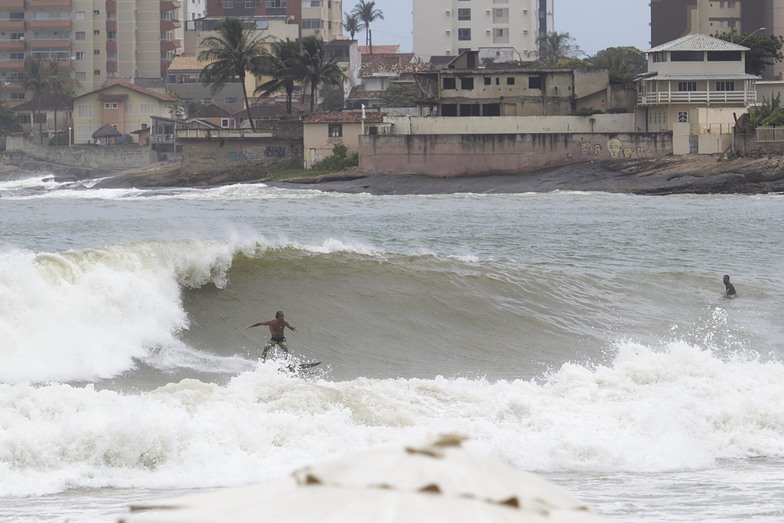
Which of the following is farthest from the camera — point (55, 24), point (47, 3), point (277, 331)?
point (55, 24)

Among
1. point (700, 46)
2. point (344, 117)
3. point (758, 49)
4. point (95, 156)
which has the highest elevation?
point (758, 49)

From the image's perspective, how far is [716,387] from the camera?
15789 millimetres

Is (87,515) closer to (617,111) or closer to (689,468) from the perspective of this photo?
(689,468)

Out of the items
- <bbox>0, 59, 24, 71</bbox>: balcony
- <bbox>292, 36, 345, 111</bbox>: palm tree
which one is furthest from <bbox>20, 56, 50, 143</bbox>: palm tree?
<bbox>292, 36, 345, 111</bbox>: palm tree

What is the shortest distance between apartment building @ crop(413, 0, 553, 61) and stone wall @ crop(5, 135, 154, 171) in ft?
119

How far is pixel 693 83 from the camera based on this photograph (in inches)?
2552

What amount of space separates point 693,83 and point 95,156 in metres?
41.7

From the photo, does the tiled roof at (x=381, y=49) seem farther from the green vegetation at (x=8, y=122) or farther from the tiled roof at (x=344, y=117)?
the tiled roof at (x=344, y=117)

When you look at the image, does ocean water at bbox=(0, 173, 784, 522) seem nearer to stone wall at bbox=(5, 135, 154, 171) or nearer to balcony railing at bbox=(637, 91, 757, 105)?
balcony railing at bbox=(637, 91, 757, 105)

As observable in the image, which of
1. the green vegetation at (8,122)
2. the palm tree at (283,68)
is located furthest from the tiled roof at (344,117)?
the green vegetation at (8,122)

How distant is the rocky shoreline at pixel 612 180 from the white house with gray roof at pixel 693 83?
3754 mm

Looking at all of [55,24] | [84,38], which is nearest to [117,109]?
[84,38]

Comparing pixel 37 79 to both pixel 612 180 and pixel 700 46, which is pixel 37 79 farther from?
pixel 612 180

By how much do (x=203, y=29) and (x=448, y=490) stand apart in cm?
11246
